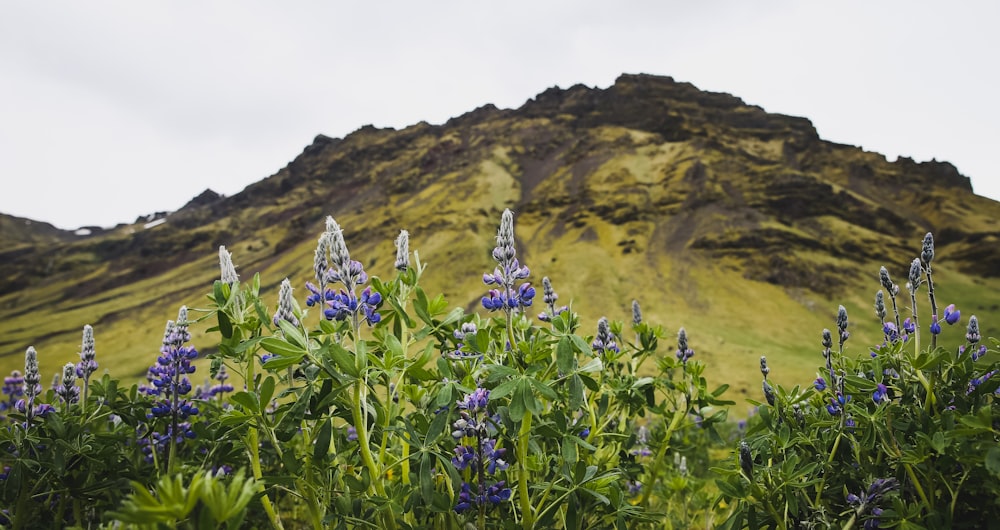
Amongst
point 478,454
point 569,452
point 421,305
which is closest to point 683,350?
point 569,452

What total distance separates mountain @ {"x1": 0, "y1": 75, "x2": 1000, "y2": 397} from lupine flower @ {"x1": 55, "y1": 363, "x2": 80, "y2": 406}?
3600 centimetres

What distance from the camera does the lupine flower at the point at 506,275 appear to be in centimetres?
244

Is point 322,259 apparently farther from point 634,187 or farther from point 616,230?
point 634,187

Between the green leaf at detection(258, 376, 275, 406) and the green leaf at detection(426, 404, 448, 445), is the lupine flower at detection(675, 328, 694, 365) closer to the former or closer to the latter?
the green leaf at detection(426, 404, 448, 445)

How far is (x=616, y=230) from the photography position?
6950cm

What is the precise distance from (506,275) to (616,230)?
2726 inches

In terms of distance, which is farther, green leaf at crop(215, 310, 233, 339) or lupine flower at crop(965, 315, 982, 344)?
lupine flower at crop(965, 315, 982, 344)

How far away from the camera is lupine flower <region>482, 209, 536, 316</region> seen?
2443mm

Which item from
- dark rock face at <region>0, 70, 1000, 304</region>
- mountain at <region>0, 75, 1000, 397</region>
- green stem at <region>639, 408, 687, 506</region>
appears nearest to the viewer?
green stem at <region>639, 408, 687, 506</region>

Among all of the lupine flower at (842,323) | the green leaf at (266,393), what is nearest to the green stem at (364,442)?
the green leaf at (266,393)

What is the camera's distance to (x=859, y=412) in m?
2.29

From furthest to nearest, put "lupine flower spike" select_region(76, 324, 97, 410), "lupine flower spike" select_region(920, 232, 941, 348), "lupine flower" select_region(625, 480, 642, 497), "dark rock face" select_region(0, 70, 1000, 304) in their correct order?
"dark rock face" select_region(0, 70, 1000, 304) → "lupine flower" select_region(625, 480, 642, 497) → "lupine flower spike" select_region(76, 324, 97, 410) → "lupine flower spike" select_region(920, 232, 941, 348)

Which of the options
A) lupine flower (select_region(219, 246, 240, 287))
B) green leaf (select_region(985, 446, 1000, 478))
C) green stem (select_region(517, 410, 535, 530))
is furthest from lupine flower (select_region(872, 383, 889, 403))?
lupine flower (select_region(219, 246, 240, 287))

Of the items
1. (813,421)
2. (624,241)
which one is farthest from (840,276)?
(813,421)
